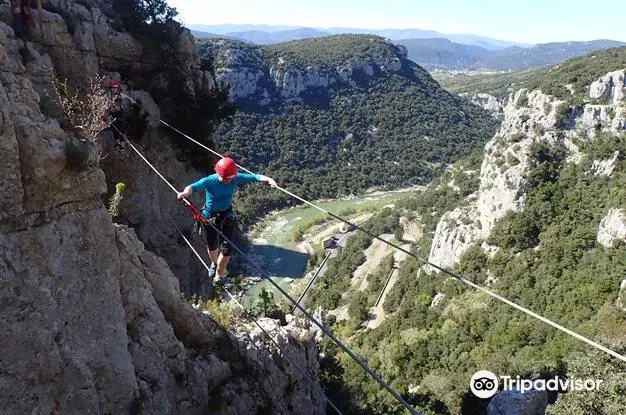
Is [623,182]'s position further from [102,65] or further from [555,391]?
[102,65]

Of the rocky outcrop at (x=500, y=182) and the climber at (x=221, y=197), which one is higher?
the climber at (x=221, y=197)

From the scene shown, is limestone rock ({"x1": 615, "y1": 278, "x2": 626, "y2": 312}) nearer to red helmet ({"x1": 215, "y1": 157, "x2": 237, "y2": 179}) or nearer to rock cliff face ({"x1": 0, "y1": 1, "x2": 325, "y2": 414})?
rock cliff face ({"x1": 0, "y1": 1, "x2": 325, "y2": 414})

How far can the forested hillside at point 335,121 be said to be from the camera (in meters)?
94.2

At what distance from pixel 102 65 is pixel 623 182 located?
4109 cm

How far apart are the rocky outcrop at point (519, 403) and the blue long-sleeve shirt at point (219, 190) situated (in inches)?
578

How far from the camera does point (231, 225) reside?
801cm

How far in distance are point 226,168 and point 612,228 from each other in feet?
123

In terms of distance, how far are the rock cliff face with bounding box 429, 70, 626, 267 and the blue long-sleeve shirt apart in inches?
1725

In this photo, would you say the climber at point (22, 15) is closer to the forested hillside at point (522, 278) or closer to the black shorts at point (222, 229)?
the black shorts at point (222, 229)

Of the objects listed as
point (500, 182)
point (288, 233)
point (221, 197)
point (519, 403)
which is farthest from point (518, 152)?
point (221, 197)

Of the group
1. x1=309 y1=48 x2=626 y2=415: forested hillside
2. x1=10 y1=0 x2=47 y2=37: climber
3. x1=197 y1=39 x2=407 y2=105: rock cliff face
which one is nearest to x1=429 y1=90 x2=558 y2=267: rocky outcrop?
x1=309 y1=48 x2=626 y2=415: forested hillside

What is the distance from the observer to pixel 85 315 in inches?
214

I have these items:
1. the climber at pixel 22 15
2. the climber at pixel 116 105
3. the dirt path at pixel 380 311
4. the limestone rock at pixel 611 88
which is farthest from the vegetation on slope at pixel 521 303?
the climber at pixel 22 15

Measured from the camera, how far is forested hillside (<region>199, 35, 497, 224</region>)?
9425 cm
